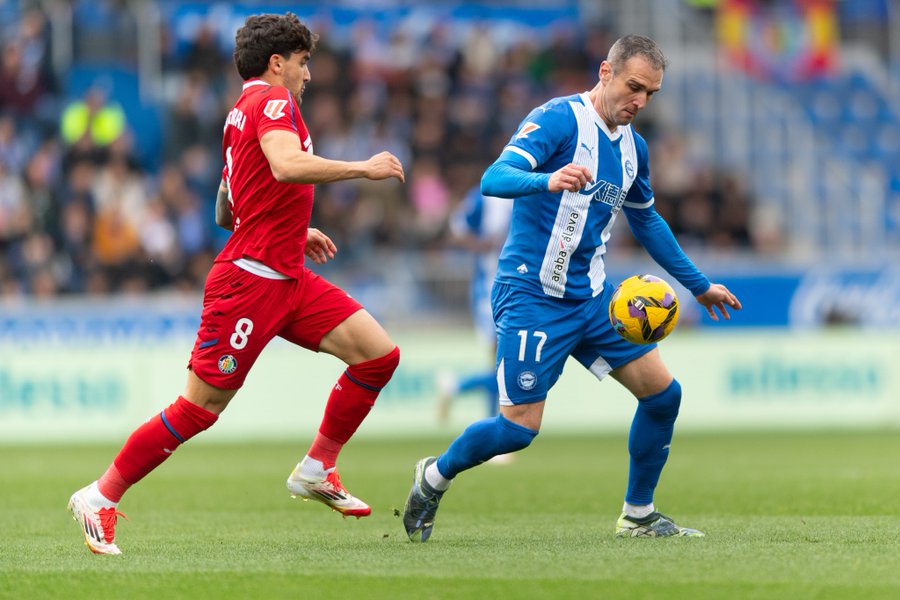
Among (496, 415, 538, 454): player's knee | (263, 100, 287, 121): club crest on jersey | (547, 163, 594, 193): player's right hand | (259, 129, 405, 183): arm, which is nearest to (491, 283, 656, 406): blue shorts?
(496, 415, 538, 454): player's knee

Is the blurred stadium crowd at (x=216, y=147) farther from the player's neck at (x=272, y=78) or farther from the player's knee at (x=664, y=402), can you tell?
the player's knee at (x=664, y=402)

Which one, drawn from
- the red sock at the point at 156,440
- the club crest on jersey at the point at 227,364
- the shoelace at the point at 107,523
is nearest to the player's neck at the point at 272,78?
the club crest on jersey at the point at 227,364

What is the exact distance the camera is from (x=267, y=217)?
708cm

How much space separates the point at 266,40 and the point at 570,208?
1.68 meters

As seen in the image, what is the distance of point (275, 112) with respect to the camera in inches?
266

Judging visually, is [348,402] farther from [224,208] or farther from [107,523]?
[107,523]

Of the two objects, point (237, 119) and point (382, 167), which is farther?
point (237, 119)

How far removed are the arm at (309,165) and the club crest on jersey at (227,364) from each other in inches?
35.9

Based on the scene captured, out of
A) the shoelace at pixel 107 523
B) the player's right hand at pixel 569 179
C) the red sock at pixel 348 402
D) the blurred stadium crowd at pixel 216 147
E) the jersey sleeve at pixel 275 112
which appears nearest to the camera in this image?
the player's right hand at pixel 569 179

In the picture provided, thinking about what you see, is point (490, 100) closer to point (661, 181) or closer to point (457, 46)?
point (457, 46)

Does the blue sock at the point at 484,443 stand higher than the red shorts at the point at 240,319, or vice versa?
the red shorts at the point at 240,319

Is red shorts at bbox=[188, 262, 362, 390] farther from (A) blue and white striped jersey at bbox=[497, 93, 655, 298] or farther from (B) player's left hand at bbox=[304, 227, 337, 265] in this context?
(A) blue and white striped jersey at bbox=[497, 93, 655, 298]

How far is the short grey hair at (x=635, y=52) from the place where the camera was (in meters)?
6.96

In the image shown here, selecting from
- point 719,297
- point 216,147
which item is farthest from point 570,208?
point 216,147
